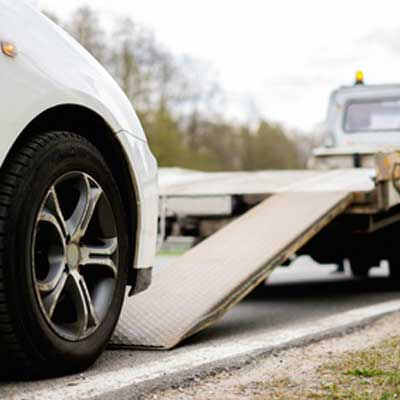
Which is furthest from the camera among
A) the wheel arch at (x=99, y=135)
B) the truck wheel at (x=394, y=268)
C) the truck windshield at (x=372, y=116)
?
the truck windshield at (x=372, y=116)

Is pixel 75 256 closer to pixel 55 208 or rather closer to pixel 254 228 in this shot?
pixel 55 208

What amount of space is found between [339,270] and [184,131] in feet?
107

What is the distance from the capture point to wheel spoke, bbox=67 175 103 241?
11.1 ft

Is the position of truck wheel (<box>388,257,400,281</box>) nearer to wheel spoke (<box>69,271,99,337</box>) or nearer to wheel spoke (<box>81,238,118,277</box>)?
wheel spoke (<box>81,238,118,277</box>)

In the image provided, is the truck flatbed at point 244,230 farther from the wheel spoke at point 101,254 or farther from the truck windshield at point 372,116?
the truck windshield at point 372,116

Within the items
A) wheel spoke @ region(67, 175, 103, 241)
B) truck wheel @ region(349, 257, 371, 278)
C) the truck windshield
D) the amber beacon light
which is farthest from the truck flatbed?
the truck windshield

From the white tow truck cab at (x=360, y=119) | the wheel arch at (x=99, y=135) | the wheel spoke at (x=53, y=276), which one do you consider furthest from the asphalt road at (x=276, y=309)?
the white tow truck cab at (x=360, y=119)

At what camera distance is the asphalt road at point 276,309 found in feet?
11.5

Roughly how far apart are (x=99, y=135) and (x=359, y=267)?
6.06 metres

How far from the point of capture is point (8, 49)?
9.87 ft

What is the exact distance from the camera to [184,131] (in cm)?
4331

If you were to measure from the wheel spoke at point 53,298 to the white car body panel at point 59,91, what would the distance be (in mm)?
572

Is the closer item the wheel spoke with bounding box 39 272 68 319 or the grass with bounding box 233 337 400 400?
the grass with bounding box 233 337 400 400

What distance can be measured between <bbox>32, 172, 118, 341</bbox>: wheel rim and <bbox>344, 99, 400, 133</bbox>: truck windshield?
7.39 meters
